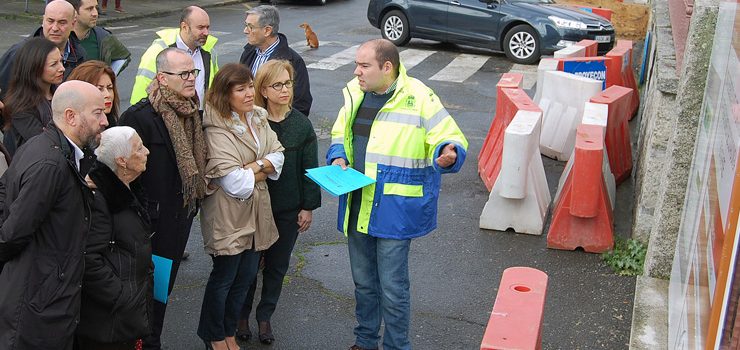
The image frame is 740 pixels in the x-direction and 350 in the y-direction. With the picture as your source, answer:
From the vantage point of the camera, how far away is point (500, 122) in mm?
9711

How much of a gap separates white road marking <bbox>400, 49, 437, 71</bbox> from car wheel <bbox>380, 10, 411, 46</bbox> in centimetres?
53

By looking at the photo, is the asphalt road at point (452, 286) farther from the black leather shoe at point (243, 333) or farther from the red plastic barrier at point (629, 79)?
the red plastic barrier at point (629, 79)

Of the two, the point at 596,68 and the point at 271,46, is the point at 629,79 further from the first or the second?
the point at 271,46

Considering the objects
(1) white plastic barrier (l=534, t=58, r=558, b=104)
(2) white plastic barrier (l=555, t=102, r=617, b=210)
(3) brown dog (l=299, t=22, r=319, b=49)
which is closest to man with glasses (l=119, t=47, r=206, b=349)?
(2) white plastic barrier (l=555, t=102, r=617, b=210)

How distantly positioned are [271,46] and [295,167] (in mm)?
1710

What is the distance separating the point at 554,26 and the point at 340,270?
11562 mm

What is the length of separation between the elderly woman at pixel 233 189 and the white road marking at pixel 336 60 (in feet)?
35.3

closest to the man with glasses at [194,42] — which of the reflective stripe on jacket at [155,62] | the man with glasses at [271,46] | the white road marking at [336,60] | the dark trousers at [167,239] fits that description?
the reflective stripe on jacket at [155,62]

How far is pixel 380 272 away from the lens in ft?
17.3

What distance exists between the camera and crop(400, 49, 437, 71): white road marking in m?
16.8

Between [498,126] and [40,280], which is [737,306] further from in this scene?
[498,126]

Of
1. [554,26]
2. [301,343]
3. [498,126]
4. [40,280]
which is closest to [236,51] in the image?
[554,26]

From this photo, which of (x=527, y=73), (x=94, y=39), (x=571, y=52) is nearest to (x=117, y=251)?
(x=94, y=39)

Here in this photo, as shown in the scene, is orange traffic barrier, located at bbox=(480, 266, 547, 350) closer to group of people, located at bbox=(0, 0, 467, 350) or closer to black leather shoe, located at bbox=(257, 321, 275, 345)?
group of people, located at bbox=(0, 0, 467, 350)
